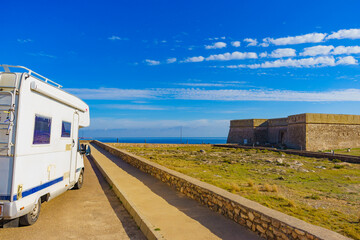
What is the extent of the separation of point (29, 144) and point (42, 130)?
0.62 meters

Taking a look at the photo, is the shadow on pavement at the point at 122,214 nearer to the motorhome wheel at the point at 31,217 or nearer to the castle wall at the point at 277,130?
the motorhome wheel at the point at 31,217

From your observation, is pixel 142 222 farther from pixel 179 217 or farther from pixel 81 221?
pixel 81 221

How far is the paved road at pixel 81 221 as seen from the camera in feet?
16.8

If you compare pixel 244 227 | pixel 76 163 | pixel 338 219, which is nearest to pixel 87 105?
pixel 76 163

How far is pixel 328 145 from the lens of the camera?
125 feet

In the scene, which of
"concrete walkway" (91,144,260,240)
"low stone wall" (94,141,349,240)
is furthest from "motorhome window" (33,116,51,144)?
"low stone wall" (94,141,349,240)

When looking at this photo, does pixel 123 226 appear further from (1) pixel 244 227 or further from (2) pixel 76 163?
(2) pixel 76 163

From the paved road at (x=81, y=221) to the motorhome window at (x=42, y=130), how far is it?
183 centimetres

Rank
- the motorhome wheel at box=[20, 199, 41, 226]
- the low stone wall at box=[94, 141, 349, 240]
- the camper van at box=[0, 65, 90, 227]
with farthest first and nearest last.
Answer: the motorhome wheel at box=[20, 199, 41, 226]
the camper van at box=[0, 65, 90, 227]
the low stone wall at box=[94, 141, 349, 240]

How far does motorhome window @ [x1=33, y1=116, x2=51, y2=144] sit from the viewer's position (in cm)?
543

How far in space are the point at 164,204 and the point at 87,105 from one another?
496 cm

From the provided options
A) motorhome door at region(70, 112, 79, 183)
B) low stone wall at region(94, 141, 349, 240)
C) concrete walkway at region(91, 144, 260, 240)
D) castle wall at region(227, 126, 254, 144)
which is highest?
castle wall at region(227, 126, 254, 144)

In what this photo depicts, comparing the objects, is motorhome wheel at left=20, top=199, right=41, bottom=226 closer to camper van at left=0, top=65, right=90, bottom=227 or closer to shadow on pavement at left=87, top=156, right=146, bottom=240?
camper van at left=0, top=65, right=90, bottom=227

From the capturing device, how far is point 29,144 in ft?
16.9
